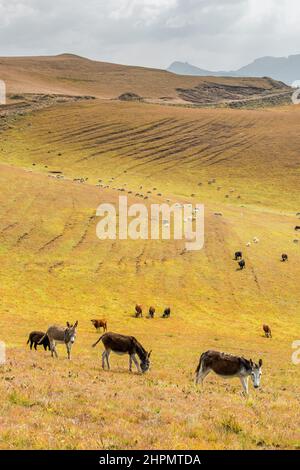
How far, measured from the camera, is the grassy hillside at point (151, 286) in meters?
15.4

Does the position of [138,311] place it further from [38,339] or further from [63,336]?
[63,336]

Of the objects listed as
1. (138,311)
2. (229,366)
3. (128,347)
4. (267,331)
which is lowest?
(267,331)

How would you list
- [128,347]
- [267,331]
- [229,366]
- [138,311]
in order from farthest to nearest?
[138,311], [267,331], [128,347], [229,366]

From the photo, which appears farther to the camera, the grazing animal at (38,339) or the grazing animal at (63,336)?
the grazing animal at (38,339)

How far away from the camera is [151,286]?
55.8 metres

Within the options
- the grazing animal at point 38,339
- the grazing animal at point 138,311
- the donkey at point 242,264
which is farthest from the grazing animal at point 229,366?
the donkey at point 242,264

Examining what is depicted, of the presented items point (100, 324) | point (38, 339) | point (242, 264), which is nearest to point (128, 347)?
point (38, 339)

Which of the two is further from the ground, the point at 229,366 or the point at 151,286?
the point at 151,286

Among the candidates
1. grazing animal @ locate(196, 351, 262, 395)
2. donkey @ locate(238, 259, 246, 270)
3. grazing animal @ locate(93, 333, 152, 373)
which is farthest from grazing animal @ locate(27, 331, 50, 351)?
donkey @ locate(238, 259, 246, 270)

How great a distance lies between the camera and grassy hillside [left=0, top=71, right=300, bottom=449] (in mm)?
15406

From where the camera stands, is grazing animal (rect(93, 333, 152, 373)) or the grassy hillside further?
grazing animal (rect(93, 333, 152, 373))

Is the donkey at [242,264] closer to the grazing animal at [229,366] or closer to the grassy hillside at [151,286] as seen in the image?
the grassy hillside at [151,286]

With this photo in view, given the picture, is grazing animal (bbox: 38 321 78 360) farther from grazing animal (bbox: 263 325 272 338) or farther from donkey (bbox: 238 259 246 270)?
donkey (bbox: 238 259 246 270)

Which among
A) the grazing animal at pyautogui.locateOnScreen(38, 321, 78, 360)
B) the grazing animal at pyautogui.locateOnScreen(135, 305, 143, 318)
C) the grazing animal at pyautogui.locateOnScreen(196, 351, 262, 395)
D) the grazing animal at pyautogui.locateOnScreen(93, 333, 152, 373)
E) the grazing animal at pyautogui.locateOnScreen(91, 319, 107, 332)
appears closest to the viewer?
the grazing animal at pyautogui.locateOnScreen(196, 351, 262, 395)
